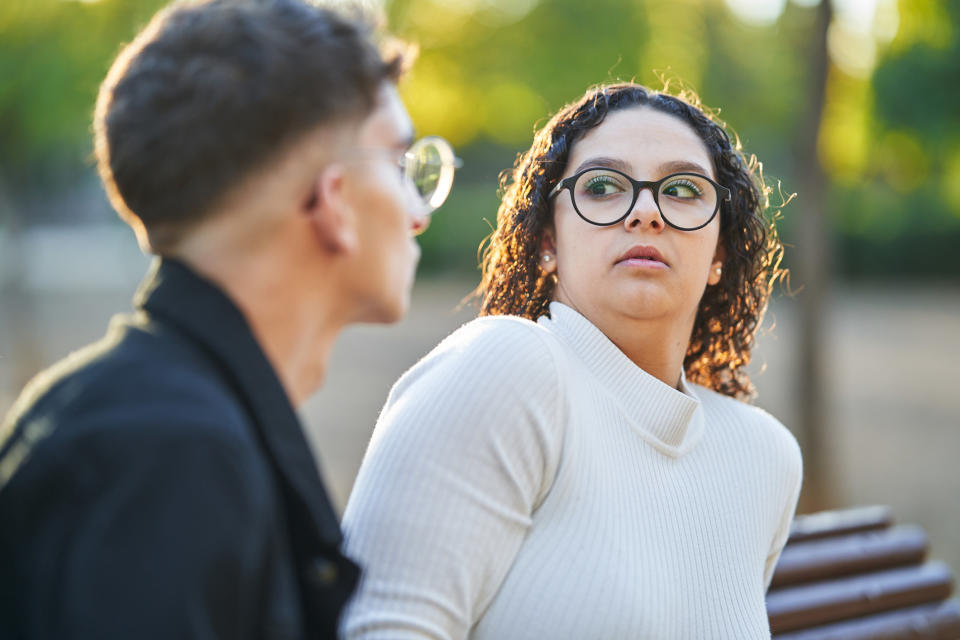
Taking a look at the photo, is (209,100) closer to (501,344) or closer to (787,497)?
(501,344)

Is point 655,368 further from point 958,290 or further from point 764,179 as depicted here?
point 958,290

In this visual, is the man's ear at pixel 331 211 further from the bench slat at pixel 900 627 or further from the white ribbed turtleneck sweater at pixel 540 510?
the bench slat at pixel 900 627

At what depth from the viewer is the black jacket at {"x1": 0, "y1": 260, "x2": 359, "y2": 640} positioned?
3.59 ft

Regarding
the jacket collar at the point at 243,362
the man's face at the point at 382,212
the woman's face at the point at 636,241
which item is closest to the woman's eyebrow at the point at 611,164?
the woman's face at the point at 636,241

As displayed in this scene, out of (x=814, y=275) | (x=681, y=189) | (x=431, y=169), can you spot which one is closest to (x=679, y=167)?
(x=681, y=189)

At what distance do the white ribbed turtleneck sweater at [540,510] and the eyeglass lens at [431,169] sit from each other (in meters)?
0.31

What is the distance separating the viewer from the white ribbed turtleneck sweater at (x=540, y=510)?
1732 millimetres

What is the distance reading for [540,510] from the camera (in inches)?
74.3

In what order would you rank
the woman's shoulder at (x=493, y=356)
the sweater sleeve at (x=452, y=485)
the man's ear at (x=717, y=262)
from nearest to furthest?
the sweater sleeve at (x=452, y=485) → the woman's shoulder at (x=493, y=356) → the man's ear at (x=717, y=262)

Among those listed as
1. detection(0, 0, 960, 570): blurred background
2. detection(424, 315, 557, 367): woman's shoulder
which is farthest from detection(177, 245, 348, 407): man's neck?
detection(0, 0, 960, 570): blurred background

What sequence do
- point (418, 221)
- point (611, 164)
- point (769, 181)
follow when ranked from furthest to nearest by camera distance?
point (769, 181) → point (611, 164) → point (418, 221)

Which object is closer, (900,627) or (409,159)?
(409,159)

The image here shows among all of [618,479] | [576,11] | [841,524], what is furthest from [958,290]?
[618,479]

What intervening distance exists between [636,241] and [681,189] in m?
0.18
